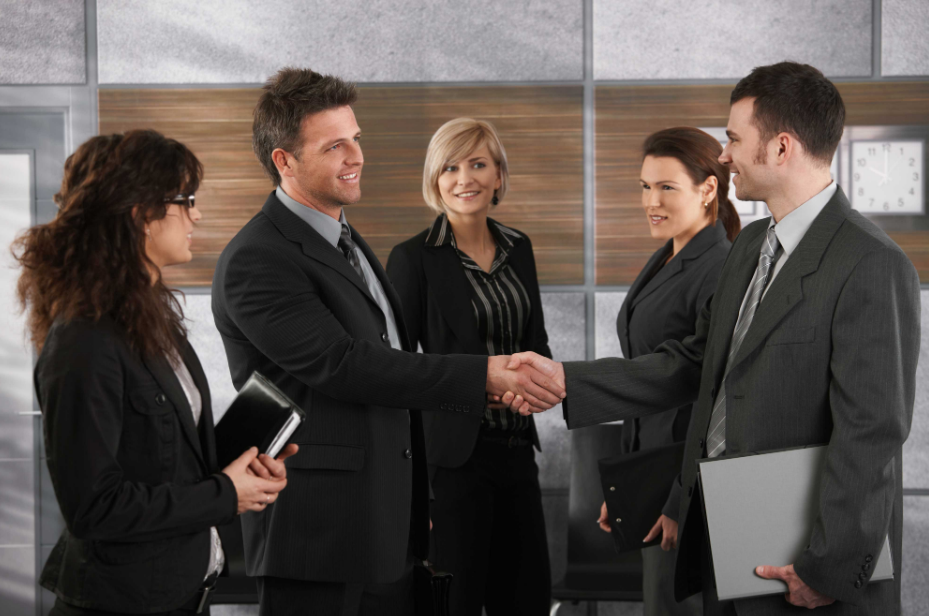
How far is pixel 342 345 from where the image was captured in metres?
2.01

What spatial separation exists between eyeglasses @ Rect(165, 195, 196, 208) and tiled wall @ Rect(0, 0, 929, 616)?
2.26 meters


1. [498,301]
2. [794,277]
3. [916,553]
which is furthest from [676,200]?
[916,553]

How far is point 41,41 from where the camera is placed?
3670 millimetres

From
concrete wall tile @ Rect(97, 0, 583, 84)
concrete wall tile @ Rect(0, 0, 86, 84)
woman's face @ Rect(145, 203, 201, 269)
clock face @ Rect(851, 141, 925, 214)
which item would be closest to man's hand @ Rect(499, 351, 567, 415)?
woman's face @ Rect(145, 203, 201, 269)

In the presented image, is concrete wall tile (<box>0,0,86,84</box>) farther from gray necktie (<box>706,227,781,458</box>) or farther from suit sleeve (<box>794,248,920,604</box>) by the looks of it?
suit sleeve (<box>794,248,920,604</box>)

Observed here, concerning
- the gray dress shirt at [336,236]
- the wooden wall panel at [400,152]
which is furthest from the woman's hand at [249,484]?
the wooden wall panel at [400,152]

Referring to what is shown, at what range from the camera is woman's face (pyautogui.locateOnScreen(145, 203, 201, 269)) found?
153 cm

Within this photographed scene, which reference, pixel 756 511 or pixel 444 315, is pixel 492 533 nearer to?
pixel 444 315

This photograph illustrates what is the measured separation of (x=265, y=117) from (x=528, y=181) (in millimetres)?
1703

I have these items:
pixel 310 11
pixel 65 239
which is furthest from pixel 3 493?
pixel 65 239

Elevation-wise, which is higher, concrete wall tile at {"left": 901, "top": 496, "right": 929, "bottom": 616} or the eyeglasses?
the eyeglasses

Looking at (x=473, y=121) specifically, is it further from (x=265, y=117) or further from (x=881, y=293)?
(x=881, y=293)

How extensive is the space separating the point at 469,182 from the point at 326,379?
1333 mm

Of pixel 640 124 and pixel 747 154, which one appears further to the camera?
pixel 640 124
